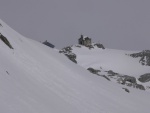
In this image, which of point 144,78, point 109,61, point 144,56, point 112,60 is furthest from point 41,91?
point 144,56

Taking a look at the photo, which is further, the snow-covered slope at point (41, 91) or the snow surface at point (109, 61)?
the snow surface at point (109, 61)

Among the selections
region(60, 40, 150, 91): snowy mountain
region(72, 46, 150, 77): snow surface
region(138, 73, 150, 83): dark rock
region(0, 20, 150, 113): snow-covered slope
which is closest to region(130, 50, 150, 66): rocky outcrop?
region(60, 40, 150, 91): snowy mountain

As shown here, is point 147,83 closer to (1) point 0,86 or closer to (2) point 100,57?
(2) point 100,57

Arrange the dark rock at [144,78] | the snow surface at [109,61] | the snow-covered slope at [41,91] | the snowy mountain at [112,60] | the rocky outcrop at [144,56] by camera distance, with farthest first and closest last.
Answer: the rocky outcrop at [144,56] → the snow surface at [109,61] → the snowy mountain at [112,60] → the dark rock at [144,78] → the snow-covered slope at [41,91]

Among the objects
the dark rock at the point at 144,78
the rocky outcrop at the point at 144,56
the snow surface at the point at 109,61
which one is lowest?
the dark rock at the point at 144,78

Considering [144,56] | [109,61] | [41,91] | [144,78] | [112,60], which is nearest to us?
[41,91]

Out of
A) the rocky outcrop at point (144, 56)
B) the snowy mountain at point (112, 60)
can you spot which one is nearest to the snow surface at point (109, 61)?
the snowy mountain at point (112, 60)

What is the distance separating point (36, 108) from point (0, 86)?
5.00 feet

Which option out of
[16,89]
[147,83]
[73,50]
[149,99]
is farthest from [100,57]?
[16,89]

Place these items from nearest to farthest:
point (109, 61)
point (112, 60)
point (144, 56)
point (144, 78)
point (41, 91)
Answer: point (41, 91) < point (144, 78) < point (109, 61) < point (112, 60) < point (144, 56)

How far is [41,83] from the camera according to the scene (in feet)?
58.0

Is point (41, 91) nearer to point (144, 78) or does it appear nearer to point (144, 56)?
point (144, 78)

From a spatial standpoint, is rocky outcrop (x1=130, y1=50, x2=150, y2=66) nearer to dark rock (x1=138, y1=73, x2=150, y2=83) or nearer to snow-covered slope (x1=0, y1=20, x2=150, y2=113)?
dark rock (x1=138, y1=73, x2=150, y2=83)

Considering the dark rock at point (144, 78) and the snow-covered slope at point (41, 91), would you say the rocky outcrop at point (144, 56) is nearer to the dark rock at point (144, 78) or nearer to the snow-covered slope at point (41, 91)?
the dark rock at point (144, 78)
